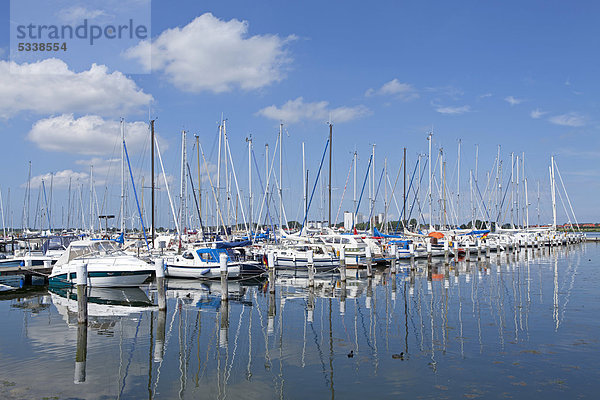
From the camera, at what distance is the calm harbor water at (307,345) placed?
39.4 ft

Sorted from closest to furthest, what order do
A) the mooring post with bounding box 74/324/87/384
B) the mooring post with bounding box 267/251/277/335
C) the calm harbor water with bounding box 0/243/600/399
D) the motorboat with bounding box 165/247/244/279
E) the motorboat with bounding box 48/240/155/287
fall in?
the calm harbor water with bounding box 0/243/600/399
the mooring post with bounding box 74/324/87/384
the mooring post with bounding box 267/251/277/335
the motorboat with bounding box 48/240/155/287
the motorboat with bounding box 165/247/244/279

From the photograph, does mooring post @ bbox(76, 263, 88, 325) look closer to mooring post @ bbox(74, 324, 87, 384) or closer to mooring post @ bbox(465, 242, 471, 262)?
mooring post @ bbox(74, 324, 87, 384)

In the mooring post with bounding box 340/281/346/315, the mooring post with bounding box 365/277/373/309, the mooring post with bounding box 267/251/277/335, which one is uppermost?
the mooring post with bounding box 267/251/277/335

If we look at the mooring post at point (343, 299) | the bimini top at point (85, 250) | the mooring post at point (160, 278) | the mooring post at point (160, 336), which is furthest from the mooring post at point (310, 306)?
the bimini top at point (85, 250)

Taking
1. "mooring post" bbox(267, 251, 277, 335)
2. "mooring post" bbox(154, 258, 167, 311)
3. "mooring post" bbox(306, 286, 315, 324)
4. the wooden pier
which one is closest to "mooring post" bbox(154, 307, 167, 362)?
"mooring post" bbox(154, 258, 167, 311)

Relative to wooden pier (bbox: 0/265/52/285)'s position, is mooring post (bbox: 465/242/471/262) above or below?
below

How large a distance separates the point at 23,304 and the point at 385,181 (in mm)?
50119

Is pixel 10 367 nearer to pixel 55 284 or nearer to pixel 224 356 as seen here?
pixel 224 356

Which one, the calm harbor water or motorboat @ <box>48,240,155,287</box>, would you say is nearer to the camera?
the calm harbor water

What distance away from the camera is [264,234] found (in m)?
59.2

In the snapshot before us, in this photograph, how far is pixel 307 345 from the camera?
16.0 metres

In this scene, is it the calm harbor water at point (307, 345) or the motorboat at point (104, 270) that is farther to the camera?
the motorboat at point (104, 270)

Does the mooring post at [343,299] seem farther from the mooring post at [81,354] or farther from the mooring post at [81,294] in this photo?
the mooring post at [81,294]

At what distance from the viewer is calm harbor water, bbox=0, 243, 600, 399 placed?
473 inches
